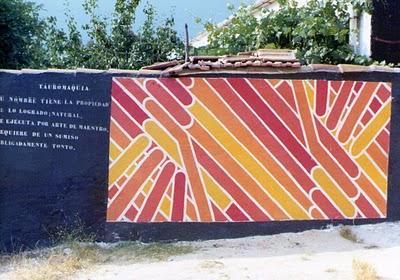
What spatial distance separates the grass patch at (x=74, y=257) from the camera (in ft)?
20.6

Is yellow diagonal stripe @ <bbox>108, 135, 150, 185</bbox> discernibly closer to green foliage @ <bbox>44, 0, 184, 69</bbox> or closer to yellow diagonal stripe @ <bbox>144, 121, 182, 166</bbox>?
yellow diagonal stripe @ <bbox>144, 121, 182, 166</bbox>

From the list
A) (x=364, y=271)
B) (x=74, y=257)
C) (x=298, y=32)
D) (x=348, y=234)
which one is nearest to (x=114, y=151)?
(x=74, y=257)

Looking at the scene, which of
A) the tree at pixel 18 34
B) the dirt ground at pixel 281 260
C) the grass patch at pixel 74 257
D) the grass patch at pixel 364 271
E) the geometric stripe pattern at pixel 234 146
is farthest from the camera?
the tree at pixel 18 34

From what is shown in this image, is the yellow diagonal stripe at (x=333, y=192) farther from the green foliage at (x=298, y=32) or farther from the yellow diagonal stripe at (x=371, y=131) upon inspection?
the green foliage at (x=298, y=32)

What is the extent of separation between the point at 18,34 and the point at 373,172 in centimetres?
576

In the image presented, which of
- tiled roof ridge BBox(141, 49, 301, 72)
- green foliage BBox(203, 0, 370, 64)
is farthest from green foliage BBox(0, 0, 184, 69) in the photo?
tiled roof ridge BBox(141, 49, 301, 72)

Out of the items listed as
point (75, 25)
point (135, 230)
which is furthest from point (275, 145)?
point (75, 25)

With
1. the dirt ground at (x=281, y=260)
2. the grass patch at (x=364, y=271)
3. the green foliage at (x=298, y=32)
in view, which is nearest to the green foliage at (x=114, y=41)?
the green foliage at (x=298, y=32)

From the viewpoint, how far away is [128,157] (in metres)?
6.90

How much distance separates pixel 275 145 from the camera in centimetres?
691

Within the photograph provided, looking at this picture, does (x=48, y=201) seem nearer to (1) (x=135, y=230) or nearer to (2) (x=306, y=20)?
(1) (x=135, y=230)

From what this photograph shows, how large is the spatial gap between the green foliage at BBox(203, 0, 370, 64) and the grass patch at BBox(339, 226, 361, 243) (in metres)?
3.31

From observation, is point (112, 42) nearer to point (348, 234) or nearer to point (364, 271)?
point (348, 234)

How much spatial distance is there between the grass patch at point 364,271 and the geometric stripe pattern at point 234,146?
133 centimetres
